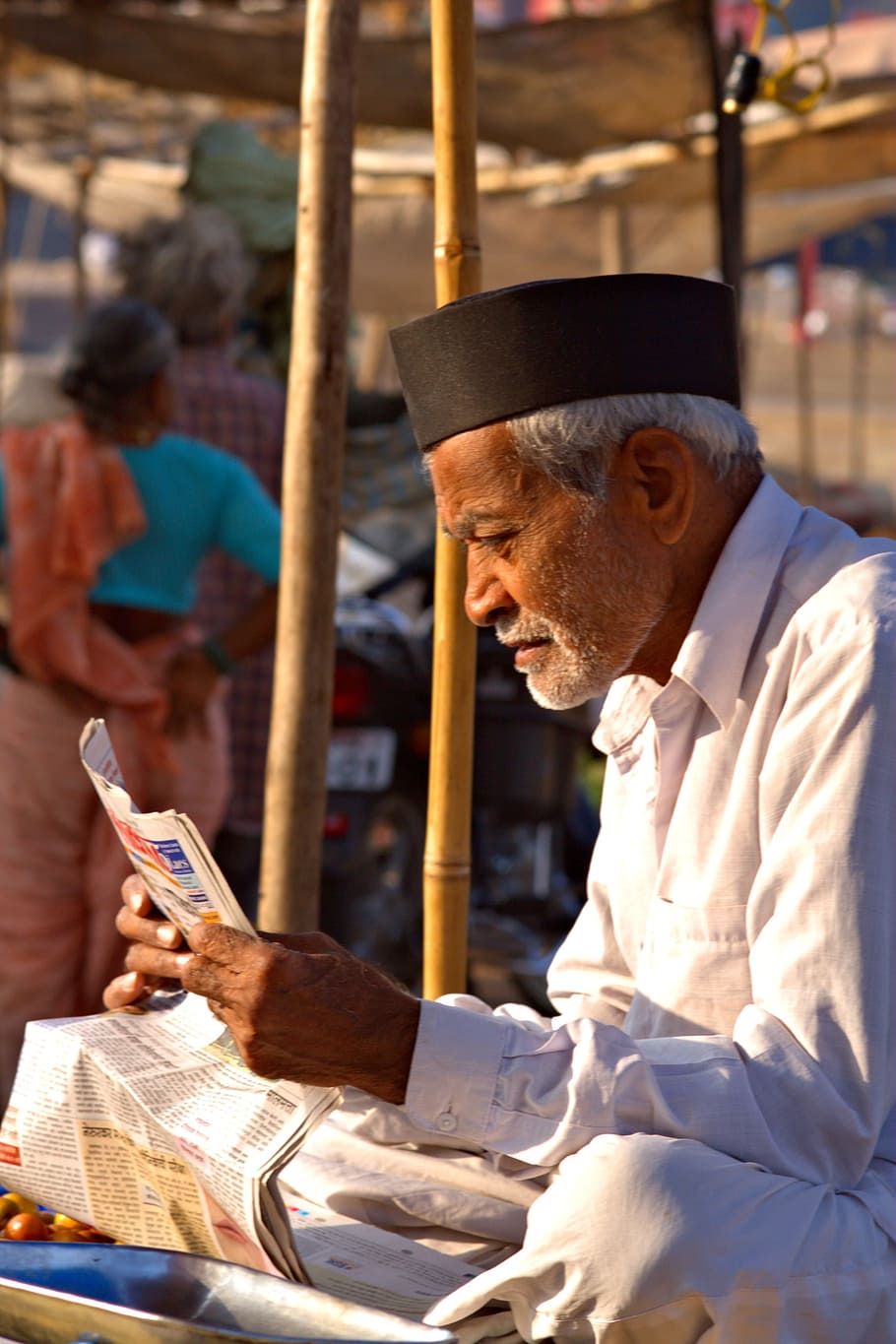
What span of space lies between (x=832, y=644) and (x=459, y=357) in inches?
23.4

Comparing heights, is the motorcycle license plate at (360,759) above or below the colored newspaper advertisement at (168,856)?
below

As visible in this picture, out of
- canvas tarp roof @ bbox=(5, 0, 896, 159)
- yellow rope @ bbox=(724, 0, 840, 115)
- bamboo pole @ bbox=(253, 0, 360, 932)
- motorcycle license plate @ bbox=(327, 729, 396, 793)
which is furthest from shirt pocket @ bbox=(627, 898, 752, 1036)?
canvas tarp roof @ bbox=(5, 0, 896, 159)

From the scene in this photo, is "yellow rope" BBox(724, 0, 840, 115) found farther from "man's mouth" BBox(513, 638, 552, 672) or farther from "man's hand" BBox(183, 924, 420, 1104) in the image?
"man's hand" BBox(183, 924, 420, 1104)

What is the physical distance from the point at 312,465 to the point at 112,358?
184cm

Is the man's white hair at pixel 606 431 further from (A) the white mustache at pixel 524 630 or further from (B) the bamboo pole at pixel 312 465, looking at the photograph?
(B) the bamboo pole at pixel 312 465

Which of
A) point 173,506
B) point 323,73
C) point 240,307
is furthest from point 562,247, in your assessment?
point 323,73

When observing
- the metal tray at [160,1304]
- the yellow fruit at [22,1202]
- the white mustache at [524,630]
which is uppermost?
the white mustache at [524,630]

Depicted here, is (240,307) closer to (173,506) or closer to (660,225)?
(173,506)

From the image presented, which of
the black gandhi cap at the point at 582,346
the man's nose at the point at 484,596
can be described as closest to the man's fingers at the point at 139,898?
the man's nose at the point at 484,596

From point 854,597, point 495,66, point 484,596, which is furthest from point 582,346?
point 495,66

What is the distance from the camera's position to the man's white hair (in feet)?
6.30

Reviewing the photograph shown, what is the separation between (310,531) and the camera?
244 cm

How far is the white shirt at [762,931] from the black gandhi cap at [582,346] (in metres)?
0.18

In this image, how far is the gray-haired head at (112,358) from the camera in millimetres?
4109
